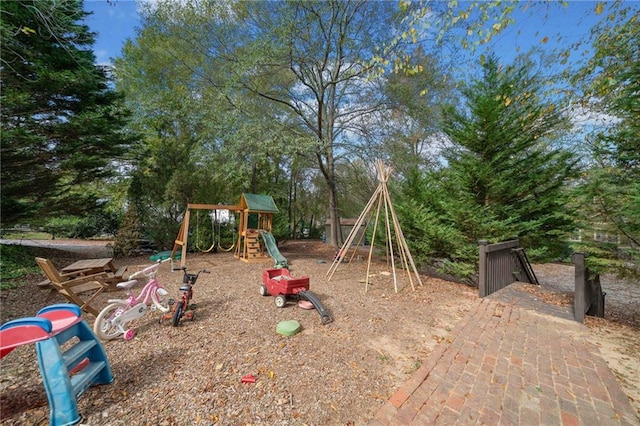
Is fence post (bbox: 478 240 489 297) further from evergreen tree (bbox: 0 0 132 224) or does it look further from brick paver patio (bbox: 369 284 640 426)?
evergreen tree (bbox: 0 0 132 224)

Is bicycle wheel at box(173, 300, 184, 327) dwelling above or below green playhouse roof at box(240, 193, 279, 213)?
below

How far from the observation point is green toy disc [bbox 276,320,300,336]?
325cm

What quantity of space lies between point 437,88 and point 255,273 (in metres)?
8.67

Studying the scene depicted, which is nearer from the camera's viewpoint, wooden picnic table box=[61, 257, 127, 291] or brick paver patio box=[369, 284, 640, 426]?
brick paver patio box=[369, 284, 640, 426]

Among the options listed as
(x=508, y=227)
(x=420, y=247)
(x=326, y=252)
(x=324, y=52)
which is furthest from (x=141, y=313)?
(x=324, y=52)

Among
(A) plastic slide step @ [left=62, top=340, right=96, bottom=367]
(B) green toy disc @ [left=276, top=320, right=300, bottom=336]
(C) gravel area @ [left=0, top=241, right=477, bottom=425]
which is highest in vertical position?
(A) plastic slide step @ [left=62, top=340, right=96, bottom=367]

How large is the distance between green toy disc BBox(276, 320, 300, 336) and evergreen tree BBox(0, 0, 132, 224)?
20.0ft

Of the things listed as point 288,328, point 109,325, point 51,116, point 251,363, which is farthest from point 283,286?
point 51,116

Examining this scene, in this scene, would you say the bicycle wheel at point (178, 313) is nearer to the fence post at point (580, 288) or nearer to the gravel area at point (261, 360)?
the gravel area at point (261, 360)

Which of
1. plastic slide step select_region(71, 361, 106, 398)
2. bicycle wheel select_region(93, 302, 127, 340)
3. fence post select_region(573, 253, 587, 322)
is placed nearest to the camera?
plastic slide step select_region(71, 361, 106, 398)

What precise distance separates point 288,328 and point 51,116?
7.93 m

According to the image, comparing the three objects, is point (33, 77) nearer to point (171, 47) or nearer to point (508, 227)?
point (171, 47)

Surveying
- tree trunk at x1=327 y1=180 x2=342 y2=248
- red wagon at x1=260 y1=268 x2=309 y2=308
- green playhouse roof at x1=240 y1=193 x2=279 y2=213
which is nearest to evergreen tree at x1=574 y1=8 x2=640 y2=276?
red wagon at x1=260 y1=268 x2=309 y2=308

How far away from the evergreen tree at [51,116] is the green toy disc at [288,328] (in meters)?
6.10
